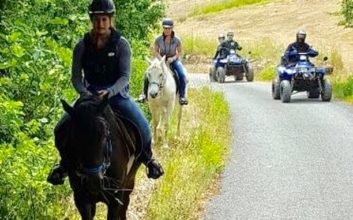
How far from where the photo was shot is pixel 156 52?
1652 centimetres

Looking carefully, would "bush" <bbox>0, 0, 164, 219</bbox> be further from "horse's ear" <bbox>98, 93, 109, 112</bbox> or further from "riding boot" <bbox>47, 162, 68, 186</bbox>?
"horse's ear" <bbox>98, 93, 109, 112</bbox>

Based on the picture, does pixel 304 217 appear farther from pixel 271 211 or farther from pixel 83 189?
pixel 83 189

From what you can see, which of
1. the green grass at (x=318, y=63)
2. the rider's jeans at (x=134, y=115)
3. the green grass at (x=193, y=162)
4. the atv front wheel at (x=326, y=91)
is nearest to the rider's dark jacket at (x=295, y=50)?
the atv front wheel at (x=326, y=91)

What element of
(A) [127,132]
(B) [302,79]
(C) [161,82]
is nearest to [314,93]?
(B) [302,79]

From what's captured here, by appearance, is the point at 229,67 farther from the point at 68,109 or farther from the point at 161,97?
the point at 68,109

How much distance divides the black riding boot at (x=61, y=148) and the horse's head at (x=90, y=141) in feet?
0.50

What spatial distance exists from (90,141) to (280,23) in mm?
62005

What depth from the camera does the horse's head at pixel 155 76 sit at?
15.3m

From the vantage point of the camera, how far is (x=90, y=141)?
7.60 meters

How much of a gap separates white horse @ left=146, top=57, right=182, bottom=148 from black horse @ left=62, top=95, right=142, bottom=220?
6.96 meters

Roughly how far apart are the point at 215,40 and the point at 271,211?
154 feet

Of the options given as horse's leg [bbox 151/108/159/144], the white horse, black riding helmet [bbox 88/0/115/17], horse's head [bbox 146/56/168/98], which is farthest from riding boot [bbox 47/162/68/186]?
horse's leg [bbox 151/108/159/144]

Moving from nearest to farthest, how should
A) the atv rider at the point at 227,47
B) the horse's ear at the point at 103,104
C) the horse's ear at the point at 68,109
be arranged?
the horse's ear at the point at 68,109, the horse's ear at the point at 103,104, the atv rider at the point at 227,47

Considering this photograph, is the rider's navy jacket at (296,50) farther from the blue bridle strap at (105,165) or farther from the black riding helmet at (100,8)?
the blue bridle strap at (105,165)
